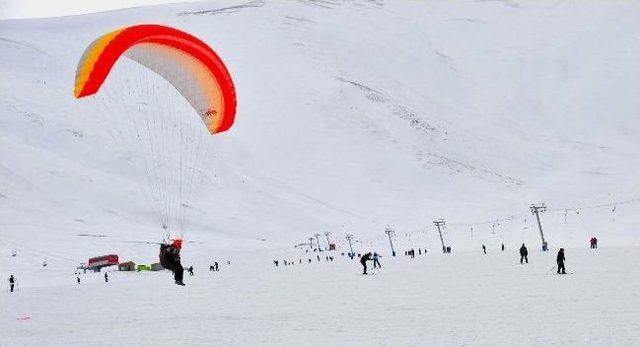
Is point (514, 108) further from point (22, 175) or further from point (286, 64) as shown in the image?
point (22, 175)

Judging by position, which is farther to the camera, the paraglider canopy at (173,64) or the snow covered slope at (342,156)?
the snow covered slope at (342,156)

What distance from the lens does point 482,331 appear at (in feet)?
38.0

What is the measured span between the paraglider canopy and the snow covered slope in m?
41.1

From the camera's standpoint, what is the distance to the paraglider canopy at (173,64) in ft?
55.5

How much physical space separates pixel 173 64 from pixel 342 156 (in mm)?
121662

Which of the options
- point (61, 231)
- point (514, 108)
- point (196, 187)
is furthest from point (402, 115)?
point (61, 231)

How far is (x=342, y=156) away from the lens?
141 m

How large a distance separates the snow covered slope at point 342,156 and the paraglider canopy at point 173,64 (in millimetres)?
41069

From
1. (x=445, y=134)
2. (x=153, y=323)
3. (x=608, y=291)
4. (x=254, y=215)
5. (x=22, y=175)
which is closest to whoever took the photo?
(x=153, y=323)

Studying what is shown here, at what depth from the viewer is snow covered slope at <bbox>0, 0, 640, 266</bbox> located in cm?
7656

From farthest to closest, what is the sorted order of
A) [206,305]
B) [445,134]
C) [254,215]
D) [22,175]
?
[445,134] < [254,215] < [22,175] < [206,305]

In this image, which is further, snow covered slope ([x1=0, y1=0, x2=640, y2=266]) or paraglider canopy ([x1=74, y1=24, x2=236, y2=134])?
snow covered slope ([x1=0, y1=0, x2=640, y2=266])

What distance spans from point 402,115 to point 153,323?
148 meters

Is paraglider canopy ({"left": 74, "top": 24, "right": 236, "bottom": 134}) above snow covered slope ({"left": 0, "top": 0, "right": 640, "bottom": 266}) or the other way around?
the other way around
